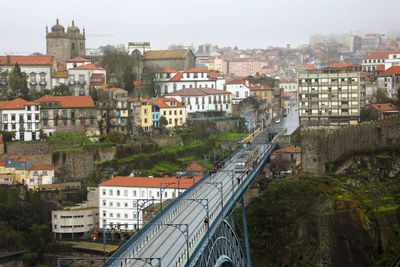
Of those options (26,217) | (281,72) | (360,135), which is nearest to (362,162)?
(360,135)

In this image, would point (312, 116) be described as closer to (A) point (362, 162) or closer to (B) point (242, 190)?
(A) point (362, 162)

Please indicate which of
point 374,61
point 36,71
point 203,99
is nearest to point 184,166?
point 203,99

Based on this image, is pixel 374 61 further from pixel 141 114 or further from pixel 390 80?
pixel 141 114

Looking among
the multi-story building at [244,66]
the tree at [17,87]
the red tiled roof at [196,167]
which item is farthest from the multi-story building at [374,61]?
the tree at [17,87]

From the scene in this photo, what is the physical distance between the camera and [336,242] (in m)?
43.3

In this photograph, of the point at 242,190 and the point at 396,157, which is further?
the point at 396,157

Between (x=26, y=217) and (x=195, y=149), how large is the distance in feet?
58.6

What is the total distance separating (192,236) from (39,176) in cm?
2962

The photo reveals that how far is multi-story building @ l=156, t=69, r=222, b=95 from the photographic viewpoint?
7706 cm

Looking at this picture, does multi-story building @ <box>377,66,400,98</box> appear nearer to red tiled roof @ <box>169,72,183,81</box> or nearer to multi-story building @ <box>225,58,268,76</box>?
red tiled roof @ <box>169,72,183,81</box>

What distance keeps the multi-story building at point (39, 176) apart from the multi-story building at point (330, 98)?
23082 mm

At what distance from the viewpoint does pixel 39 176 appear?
5475cm

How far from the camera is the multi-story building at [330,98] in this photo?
6091 centimetres

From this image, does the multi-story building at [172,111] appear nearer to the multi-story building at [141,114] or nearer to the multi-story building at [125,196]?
the multi-story building at [141,114]
